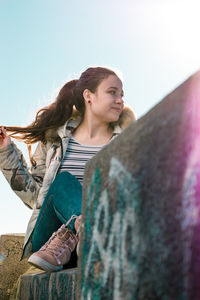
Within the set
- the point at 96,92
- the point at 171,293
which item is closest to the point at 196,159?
the point at 171,293

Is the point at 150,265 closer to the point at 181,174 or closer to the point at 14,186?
the point at 181,174

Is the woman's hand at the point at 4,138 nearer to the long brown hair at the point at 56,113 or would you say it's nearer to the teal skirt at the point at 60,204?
the long brown hair at the point at 56,113

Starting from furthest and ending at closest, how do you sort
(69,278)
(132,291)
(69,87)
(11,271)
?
(11,271)
(69,87)
(69,278)
(132,291)

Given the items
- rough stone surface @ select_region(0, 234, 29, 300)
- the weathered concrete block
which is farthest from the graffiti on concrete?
rough stone surface @ select_region(0, 234, 29, 300)

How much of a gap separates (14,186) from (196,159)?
2.87m

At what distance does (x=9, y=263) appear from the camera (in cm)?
445

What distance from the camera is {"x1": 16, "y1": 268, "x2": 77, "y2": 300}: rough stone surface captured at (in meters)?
1.83

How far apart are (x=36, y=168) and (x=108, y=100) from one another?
3.20ft

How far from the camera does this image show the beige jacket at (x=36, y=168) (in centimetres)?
326

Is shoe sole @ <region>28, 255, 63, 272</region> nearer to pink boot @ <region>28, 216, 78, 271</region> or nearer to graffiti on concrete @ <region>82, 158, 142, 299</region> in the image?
pink boot @ <region>28, 216, 78, 271</region>

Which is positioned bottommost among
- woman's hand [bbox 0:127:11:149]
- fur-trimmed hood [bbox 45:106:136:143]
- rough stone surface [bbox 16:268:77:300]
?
rough stone surface [bbox 16:268:77:300]

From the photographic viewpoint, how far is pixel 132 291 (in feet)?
2.59

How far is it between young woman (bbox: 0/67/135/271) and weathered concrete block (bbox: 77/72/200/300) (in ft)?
5.23

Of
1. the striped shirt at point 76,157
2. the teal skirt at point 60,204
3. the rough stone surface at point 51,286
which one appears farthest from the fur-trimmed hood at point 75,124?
the rough stone surface at point 51,286
